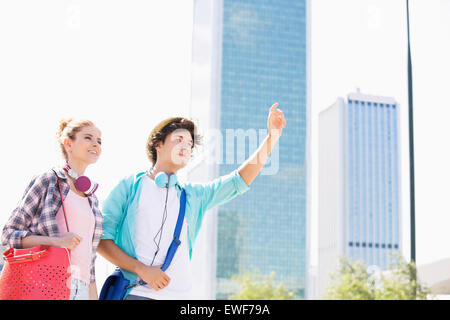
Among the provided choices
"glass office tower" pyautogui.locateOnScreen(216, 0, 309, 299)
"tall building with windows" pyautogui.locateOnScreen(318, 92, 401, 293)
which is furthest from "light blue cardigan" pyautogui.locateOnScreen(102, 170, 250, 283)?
"tall building with windows" pyautogui.locateOnScreen(318, 92, 401, 293)

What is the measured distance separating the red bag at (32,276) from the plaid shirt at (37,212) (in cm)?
5

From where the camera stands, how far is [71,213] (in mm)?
1781

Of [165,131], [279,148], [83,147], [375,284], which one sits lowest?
[375,284]

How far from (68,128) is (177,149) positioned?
407 mm

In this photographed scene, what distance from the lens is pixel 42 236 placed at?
1.66 metres

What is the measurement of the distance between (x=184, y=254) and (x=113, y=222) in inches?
10.8

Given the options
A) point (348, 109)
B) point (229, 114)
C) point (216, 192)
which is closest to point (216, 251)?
point (229, 114)

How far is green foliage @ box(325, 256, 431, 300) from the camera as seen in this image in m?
21.2

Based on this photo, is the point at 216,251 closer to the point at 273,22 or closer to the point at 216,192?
the point at 273,22

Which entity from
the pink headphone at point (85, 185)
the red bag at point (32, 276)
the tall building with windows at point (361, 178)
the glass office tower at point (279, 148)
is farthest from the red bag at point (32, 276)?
the tall building with windows at point (361, 178)

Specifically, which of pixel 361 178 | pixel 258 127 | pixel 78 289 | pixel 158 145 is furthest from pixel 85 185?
pixel 361 178

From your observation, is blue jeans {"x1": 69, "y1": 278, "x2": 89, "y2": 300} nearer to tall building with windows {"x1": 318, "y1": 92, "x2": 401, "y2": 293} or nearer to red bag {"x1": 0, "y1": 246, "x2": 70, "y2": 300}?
red bag {"x1": 0, "y1": 246, "x2": 70, "y2": 300}

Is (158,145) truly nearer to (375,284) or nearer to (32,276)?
(32,276)

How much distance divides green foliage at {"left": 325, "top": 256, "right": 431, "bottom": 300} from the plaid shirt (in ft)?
63.9
